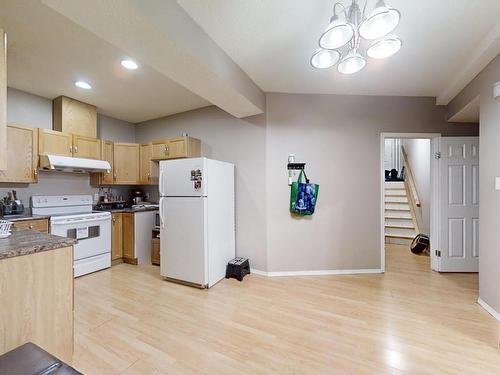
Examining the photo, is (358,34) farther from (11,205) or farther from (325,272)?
(11,205)

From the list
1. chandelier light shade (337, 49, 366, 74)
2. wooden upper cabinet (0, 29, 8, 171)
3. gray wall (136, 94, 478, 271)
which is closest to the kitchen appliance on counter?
wooden upper cabinet (0, 29, 8, 171)

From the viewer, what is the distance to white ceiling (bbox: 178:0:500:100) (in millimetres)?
1677

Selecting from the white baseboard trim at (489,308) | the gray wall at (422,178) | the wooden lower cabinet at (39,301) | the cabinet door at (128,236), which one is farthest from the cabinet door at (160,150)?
the gray wall at (422,178)

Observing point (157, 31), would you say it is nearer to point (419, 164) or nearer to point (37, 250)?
point (37, 250)

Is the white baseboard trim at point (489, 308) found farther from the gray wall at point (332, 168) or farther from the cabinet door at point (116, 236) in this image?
the cabinet door at point (116, 236)

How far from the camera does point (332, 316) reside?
220 cm

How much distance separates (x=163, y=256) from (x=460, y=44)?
387 centimetres

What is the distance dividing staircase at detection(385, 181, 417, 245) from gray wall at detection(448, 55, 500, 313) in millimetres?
2590

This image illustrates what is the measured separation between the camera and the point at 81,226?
319 centimetres

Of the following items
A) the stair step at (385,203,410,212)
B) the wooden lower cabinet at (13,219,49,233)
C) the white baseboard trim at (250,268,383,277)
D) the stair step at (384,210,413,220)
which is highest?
the wooden lower cabinet at (13,219,49,233)

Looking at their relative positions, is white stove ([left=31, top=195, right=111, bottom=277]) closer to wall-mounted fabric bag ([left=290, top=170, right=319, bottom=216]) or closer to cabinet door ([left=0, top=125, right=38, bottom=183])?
cabinet door ([left=0, top=125, right=38, bottom=183])

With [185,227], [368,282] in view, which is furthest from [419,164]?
[185,227]

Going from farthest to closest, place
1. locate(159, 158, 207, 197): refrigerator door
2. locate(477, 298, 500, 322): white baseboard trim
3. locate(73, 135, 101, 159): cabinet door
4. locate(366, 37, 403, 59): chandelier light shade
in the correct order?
locate(73, 135, 101, 159): cabinet door < locate(159, 158, 207, 197): refrigerator door < locate(477, 298, 500, 322): white baseboard trim < locate(366, 37, 403, 59): chandelier light shade

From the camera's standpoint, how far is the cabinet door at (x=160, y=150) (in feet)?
12.7
